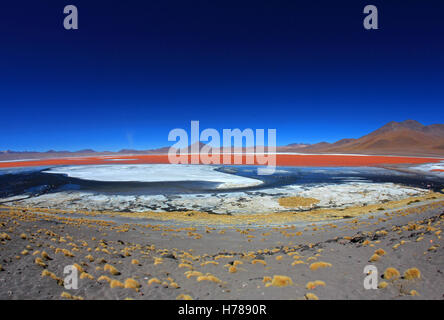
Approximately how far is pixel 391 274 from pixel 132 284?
6023mm

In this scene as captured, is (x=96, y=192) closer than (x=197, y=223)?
No

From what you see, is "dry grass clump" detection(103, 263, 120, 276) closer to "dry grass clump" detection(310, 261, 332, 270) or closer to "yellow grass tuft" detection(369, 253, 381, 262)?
"dry grass clump" detection(310, 261, 332, 270)

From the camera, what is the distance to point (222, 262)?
7301 mm

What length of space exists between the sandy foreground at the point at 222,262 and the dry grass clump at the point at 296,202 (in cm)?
603

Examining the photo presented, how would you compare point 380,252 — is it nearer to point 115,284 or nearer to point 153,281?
point 153,281

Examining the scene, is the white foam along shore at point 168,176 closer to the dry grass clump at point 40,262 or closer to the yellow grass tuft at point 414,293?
the dry grass clump at point 40,262

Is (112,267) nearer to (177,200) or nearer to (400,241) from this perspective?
(400,241)

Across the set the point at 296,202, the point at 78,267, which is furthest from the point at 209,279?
the point at 296,202

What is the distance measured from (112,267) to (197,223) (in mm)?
7383

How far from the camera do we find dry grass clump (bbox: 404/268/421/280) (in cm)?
484

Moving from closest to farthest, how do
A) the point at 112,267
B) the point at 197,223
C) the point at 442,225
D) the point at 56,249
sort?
the point at 112,267 < the point at 56,249 < the point at 442,225 < the point at 197,223

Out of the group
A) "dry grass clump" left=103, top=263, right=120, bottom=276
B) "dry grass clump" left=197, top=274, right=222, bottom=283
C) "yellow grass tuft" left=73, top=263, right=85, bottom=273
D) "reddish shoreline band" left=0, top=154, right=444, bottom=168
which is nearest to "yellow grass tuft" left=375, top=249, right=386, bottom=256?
"dry grass clump" left=197, top=274, right=222, bottom=283
